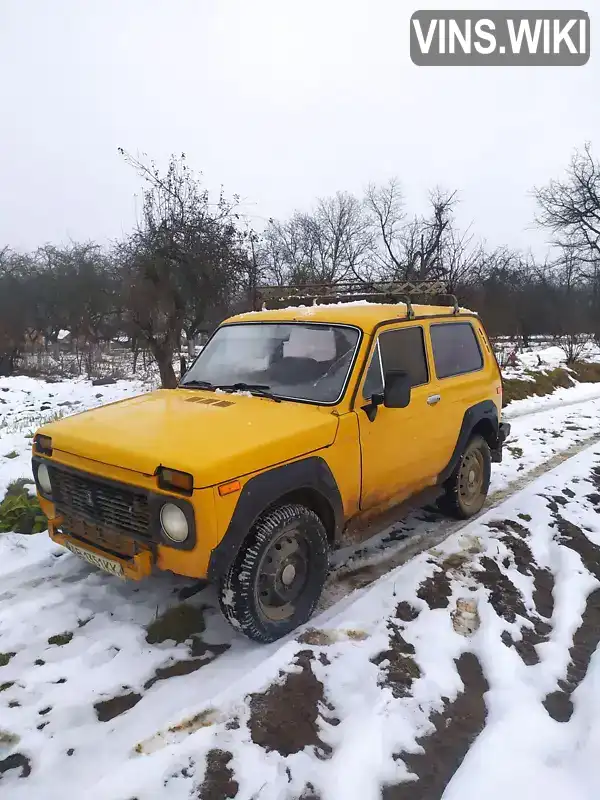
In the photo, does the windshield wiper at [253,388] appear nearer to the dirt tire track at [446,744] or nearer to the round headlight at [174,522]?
the round headlight at [174,522]

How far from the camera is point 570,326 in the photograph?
23.0m

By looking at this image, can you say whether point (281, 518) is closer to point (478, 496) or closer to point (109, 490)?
point (109, 490)

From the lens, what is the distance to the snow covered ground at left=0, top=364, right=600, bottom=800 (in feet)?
7.97

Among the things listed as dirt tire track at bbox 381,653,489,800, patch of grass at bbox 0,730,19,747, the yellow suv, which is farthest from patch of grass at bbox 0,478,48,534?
dirt tire track at bbox 381,653,489,800

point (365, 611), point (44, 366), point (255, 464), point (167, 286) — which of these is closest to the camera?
point (255, 464)

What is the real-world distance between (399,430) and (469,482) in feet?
5.47

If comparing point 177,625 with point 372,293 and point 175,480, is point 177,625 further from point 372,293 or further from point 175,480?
point 372,293

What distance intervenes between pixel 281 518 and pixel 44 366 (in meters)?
21.7

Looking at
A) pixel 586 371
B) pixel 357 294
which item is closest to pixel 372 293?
pixel 357 294

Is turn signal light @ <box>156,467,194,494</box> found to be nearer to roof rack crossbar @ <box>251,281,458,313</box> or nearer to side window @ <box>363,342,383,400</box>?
side window @ <box>363,342,383,400</box>

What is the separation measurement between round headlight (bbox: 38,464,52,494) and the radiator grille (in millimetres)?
64

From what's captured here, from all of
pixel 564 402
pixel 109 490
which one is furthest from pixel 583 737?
pixel 564 402

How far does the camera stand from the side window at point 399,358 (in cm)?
403

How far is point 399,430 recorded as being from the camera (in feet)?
13.9
